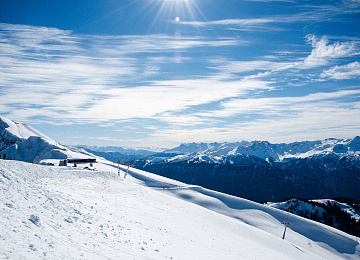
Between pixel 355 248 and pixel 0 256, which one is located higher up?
pixel 0 256

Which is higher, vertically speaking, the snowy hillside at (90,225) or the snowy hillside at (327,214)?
the snowy hillside at (90,225)

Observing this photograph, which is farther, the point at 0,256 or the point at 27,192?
the point at 27,192

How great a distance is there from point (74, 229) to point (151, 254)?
20.5ft

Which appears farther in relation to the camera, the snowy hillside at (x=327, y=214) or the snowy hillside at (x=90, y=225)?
the snowy hillside at (x=327, y=214)

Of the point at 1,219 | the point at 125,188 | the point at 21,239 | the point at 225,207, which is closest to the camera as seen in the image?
the point at 21,239

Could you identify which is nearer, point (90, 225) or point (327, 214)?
point (90, 225)

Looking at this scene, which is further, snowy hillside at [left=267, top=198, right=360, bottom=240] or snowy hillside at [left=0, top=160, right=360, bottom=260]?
snowy hillside at [left=267, top=198, right=360, bottom=240]

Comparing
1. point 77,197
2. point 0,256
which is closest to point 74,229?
point 0,256

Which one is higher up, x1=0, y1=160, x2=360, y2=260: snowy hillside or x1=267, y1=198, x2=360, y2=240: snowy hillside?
x1=0, y1=160, x2=360, y2=260: snowy hillside

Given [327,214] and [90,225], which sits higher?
[90,225]

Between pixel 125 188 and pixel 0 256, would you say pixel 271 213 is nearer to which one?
pixel 125 188

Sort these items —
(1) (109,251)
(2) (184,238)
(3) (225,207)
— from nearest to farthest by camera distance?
(1) (109,251)
(2) (184,238)
(3) (225,207)

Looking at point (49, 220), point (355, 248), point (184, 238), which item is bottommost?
point (355, 248)

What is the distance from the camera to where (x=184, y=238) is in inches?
958
